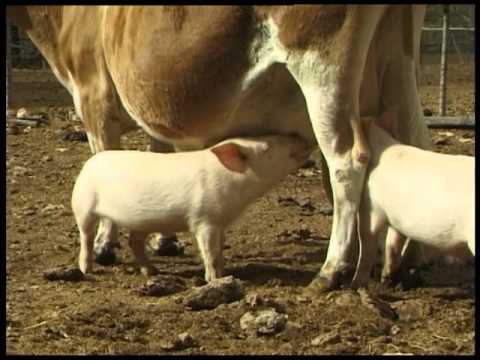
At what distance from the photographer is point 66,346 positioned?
5230 mm

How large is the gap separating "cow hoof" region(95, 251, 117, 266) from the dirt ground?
52 millimetres

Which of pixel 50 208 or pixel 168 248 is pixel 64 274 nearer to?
pixel 168 248

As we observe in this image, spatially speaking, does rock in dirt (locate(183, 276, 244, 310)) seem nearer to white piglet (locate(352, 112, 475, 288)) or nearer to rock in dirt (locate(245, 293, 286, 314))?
rock in dirt (locate(245, 293, 286, 314))

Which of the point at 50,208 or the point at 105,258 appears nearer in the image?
the point at 105,258

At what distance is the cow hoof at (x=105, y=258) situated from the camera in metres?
7.21

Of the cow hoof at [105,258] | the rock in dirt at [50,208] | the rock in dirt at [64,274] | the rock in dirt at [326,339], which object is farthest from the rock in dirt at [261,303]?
the rock in dirt at [50,208]

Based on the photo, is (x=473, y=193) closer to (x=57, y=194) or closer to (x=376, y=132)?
(x=376, y=132)

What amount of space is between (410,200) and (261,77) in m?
1.16

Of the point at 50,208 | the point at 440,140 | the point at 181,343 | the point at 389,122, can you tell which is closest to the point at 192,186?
the point at 389,122

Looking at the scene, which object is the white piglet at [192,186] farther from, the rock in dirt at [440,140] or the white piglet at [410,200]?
the rock in dirt at [440,140]

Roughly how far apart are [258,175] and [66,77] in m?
2.20

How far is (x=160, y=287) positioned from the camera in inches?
244

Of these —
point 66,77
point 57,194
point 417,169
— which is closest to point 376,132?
point 417,169

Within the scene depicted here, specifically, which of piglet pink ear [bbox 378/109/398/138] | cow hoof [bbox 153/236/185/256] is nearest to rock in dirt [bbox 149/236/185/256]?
cow hoof [bbox 153/236/185/256]
